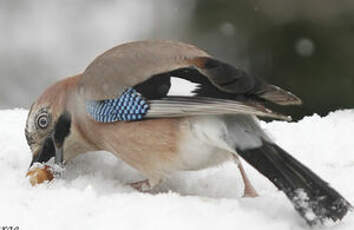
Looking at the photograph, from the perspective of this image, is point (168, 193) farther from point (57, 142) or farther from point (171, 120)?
point (57, 142)

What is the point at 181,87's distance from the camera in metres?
3.78

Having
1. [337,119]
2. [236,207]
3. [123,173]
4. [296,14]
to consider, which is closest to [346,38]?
[296,14]

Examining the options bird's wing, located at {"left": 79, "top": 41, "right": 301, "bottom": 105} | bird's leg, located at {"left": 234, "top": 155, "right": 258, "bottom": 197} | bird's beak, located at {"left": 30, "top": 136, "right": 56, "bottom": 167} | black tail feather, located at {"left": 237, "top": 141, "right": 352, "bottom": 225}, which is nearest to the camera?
black tail feather, located at {"left": 237, "top": 141, "right": 352, "bottom": 225}

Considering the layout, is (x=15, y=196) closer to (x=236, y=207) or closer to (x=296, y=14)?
(x=236, y=207)

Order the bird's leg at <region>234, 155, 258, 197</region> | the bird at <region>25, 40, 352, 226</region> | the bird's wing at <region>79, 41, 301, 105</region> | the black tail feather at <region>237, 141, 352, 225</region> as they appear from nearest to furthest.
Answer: the black tail feather at <region>237, 141, 352, 225</region> → the bird at <region>25, 40, 352, 226</region> → the bird's wing at <region>79, 41, 301, 105</region> → the bird's leg at <region>234, 155, 258, 197</region>

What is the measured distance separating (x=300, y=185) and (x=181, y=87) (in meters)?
0.86

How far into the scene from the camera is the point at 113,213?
10.7 feet

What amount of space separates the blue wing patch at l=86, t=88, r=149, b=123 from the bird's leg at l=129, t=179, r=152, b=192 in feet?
1.29

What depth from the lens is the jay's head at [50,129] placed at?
440 centimetres

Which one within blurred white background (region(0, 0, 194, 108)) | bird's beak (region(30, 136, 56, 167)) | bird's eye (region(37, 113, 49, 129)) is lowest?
blurred white background (region(0, 0, 194, 108))

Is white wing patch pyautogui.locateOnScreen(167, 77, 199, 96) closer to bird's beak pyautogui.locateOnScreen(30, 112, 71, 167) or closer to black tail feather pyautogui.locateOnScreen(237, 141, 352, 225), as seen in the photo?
black tail feather pyautogui.locateOnScreen(237, 141, 352, 225)

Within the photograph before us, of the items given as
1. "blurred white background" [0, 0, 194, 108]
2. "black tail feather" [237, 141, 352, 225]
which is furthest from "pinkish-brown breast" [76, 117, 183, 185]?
"blurred white background" [0, 0, 194, 108]

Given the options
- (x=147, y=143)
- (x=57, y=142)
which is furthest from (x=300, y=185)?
(x=57, y=142)

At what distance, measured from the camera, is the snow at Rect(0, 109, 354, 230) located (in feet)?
10.5
